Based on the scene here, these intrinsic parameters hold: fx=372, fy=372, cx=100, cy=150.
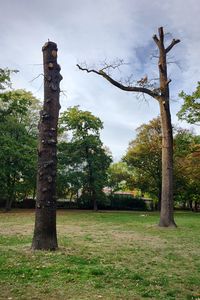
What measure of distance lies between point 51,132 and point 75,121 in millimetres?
27127

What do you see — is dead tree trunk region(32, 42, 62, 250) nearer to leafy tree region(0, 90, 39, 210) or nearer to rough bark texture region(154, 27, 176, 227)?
rough bark texture region(154, 27, 176, 227)

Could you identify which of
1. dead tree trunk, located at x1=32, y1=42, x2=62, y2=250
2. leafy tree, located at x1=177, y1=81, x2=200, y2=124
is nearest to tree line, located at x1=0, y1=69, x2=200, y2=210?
leafy tree, located at x1=177, y1=81, x2=200, y2=124

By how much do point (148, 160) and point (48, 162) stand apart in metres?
31.4

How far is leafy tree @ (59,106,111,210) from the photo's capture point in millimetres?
35188

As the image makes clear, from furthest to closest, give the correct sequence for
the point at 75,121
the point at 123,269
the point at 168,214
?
the point at 75,121 → the point at 168,214 → the point at 123,269

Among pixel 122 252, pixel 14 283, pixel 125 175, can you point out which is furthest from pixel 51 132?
pixel 125 175

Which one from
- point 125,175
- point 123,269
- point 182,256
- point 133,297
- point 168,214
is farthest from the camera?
point 125,175

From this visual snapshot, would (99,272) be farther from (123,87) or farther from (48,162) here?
(123,87)

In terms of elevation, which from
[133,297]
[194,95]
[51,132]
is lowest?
[133,297]

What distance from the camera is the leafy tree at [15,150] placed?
2872cm

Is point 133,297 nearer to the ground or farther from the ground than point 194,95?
nearer to the ground

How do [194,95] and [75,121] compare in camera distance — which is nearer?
[194,95]

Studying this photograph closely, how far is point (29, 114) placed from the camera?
37625 millimetres

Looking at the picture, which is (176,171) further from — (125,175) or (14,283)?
(14,283)
